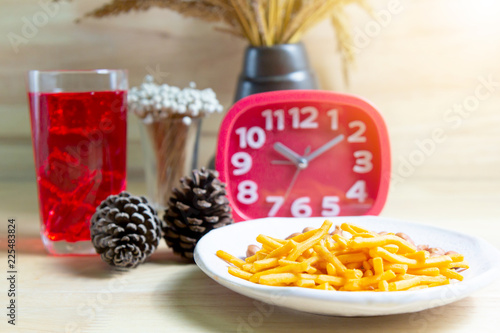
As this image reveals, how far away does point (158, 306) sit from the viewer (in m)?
0.64

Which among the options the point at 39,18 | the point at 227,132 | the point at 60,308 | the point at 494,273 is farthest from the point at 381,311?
the point at 39,18

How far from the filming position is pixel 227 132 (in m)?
0.93

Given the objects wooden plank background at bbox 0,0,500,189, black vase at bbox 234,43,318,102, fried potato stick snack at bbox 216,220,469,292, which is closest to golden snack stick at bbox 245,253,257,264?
fried potato stick snack at bbox 216,220,469,292

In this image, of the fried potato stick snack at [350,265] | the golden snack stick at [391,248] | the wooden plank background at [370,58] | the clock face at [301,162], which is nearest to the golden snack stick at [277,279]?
the fried potato stick snack at [350,265]

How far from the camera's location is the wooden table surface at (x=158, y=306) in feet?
1.93

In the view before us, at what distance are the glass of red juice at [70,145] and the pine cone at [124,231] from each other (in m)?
0.08

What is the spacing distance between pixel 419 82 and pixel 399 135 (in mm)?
124

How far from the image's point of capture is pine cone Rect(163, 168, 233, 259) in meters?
0.81

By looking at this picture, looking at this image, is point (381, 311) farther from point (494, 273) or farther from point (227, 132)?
point (227, 132)

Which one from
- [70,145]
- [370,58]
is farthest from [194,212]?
[370,58]

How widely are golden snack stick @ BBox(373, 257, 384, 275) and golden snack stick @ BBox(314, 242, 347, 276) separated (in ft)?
0.10

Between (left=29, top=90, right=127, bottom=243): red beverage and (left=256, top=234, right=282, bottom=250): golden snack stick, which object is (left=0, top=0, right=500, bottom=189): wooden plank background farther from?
(left=256, top=234, right=282, bottom=250): golden snack stick

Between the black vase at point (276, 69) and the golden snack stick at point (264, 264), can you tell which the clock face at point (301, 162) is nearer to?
the black vase at point (276, 69)

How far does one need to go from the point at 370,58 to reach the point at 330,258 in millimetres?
752
